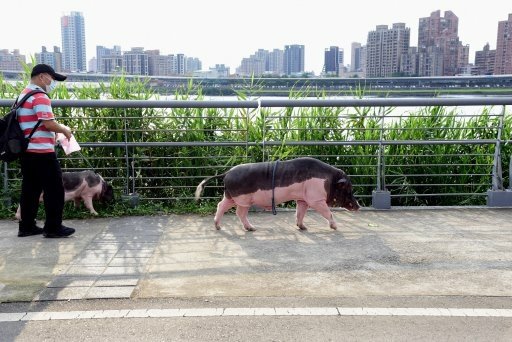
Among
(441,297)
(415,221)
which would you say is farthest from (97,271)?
(415,221)

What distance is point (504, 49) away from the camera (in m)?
21.0

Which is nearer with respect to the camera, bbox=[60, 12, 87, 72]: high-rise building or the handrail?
the handrail

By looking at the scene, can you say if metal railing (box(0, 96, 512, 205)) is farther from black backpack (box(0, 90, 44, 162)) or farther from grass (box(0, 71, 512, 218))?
black backpack (box(0, 90, 44, 162))

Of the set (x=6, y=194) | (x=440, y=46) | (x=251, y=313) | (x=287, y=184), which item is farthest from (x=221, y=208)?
(x=440, y=46)

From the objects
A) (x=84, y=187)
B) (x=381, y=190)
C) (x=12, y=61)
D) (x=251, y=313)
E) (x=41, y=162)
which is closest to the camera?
(x=251, y=313)

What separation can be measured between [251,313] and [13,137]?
10.5 feet

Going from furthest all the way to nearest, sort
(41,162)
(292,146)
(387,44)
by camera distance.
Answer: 1. (387,44)
2. (292,146)
3. (41,162)

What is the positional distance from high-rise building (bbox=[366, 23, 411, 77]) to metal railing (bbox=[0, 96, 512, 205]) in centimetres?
1270

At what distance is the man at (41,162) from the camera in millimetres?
5555

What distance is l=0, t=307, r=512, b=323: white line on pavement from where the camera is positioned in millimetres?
3832

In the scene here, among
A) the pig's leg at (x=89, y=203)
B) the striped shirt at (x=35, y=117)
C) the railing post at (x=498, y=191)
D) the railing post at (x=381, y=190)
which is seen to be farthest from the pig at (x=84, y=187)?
the railing post at (x=498, y=191)

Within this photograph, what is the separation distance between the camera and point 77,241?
5.68 meters

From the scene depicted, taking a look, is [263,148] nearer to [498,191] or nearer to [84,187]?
[84,187]

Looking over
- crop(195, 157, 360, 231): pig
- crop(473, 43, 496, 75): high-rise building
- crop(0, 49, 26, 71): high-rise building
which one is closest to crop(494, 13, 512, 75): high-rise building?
crop(473, 43, 496, 75): high-rise building
